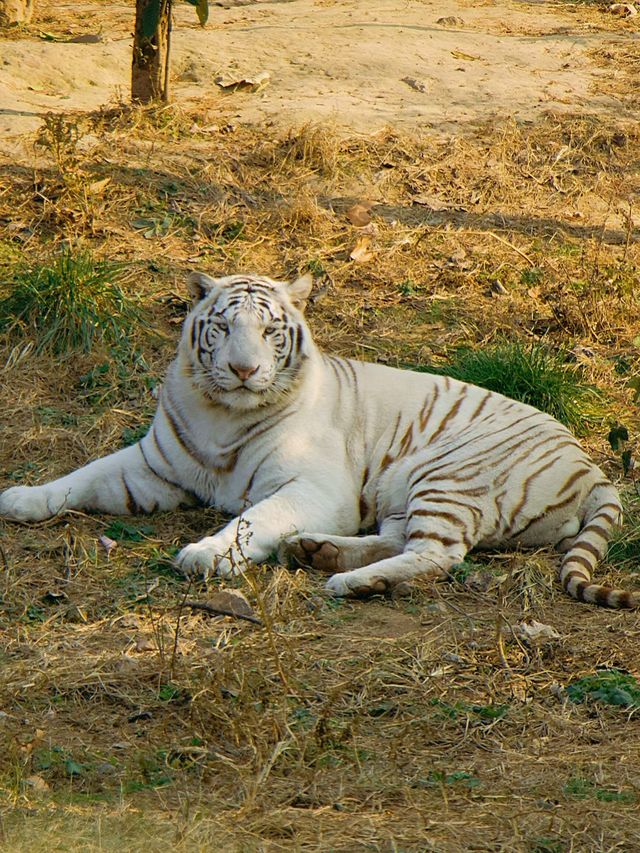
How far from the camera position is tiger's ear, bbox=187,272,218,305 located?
18.0 ft

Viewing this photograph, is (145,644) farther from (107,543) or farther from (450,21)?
(450,21)

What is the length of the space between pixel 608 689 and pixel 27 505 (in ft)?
8.10

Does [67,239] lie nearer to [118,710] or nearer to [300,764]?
[118,710]

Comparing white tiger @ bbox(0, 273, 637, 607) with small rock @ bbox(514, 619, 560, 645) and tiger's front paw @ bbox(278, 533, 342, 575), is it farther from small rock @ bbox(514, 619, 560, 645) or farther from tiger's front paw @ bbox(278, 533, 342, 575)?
small rock @ bbox(514, 619, 560, 645)

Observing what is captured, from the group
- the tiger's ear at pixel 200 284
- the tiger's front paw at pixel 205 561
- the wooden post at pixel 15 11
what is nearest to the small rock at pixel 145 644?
the tiger's front paw at pixel 205 561

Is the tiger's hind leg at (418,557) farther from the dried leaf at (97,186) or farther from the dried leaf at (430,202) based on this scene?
the dried leaf at (430,202)

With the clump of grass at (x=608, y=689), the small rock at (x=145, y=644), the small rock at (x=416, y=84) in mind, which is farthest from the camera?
the small rock at (x=416, y=84)

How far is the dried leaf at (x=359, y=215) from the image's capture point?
321 inches

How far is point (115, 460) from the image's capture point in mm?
5371

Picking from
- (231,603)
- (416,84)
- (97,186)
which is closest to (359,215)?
(97,186)

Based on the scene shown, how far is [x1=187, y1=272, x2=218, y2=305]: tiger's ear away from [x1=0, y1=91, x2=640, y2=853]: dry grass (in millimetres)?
949

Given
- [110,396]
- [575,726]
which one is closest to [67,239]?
[110,396]

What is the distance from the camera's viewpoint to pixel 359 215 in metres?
8.19

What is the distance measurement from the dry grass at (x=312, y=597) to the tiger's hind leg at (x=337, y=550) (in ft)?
0.58
